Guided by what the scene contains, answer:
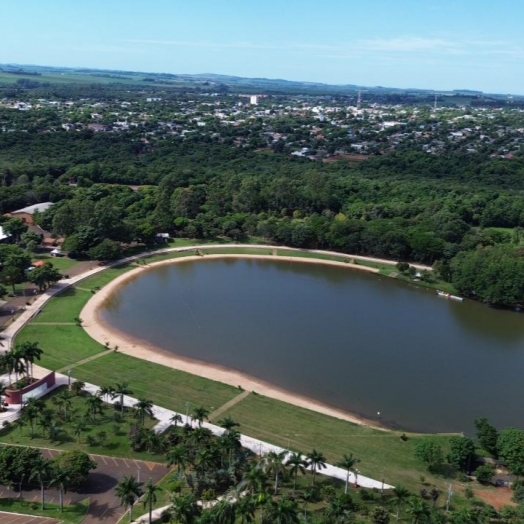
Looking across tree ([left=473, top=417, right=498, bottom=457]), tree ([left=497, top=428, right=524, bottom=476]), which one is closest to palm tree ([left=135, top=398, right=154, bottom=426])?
tree ([left=473, top=417, right=498, bottom=457])

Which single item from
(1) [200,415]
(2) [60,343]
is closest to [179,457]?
(1) [200,415]

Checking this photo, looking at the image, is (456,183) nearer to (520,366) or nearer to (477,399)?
(520,366)

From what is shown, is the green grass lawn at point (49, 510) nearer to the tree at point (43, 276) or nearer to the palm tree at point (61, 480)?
the palm tree at point (61, 480)

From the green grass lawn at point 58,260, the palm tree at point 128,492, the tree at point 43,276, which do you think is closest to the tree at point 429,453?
the palm tree at point 128,492

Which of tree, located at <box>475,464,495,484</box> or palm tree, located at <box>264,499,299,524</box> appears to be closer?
palm tree, located at <box>264,499,299,524</box>

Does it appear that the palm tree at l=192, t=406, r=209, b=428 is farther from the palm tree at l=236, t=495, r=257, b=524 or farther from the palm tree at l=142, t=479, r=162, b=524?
the palm tree at l=236, t=495, r=257, b=524

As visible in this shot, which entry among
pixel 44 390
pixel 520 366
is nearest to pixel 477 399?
pixel 520 366
